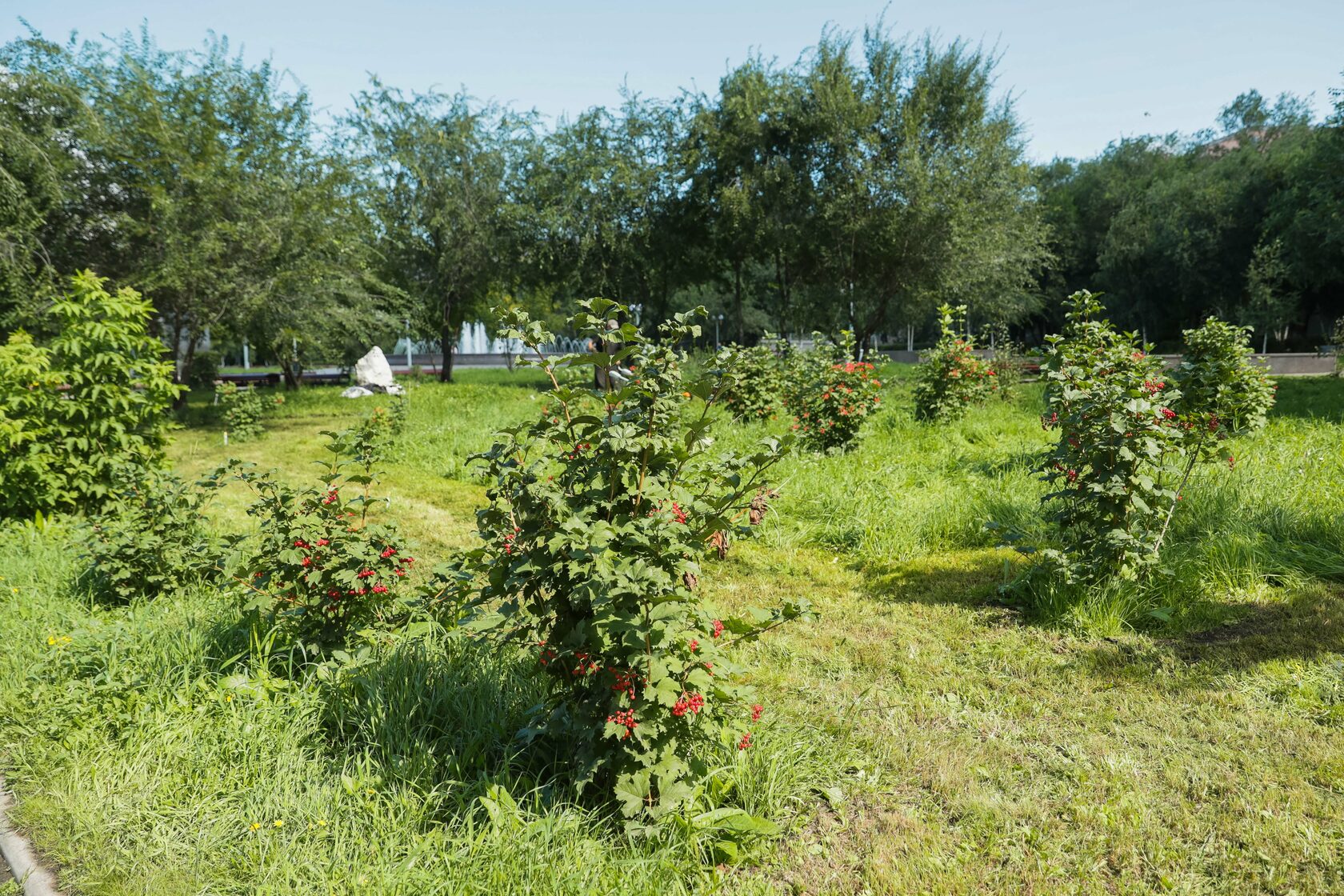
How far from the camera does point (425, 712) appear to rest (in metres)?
2.97

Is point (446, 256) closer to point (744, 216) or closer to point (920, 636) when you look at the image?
point (744, 216)

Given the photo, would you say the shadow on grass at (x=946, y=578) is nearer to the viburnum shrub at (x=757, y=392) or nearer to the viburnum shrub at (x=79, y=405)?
the viburnum shrub at (x=757, y=392)

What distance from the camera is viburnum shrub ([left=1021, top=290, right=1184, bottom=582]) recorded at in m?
4.03

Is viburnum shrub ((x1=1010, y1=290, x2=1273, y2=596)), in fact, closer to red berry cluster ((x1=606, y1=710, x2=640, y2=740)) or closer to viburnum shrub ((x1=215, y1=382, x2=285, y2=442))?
red berry cluster ((x1=606, y1=710, x2=640, y2=740))

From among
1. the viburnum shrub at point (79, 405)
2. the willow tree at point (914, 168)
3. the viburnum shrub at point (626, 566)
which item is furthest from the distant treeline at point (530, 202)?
the viburnum shrub at point (626, 566)

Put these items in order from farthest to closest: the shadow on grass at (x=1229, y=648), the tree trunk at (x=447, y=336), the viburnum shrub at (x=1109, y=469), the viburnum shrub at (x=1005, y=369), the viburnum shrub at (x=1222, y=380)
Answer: the tree trunk at (x=447, y=336) → the viburnum shrub at (x=1005, y=369) → the viburnum shrub at (x=1222, y=380) → the viburnum shrub at (x=1109, y=469) → the shadow on grass at (x=1229, y=648)

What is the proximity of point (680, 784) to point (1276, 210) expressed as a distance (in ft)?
91.1

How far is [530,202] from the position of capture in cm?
2047

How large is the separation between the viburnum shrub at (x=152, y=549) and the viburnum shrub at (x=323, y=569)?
931mm

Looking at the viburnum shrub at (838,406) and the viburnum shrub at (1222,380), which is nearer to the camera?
the viburnum shrub at (1222,380)

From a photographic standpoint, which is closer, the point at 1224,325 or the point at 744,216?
the point at 1224,325

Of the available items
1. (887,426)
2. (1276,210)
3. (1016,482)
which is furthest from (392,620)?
(1276,210)

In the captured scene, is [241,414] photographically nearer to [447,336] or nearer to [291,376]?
[447,336]

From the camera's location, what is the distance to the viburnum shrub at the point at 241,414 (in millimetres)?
13023
